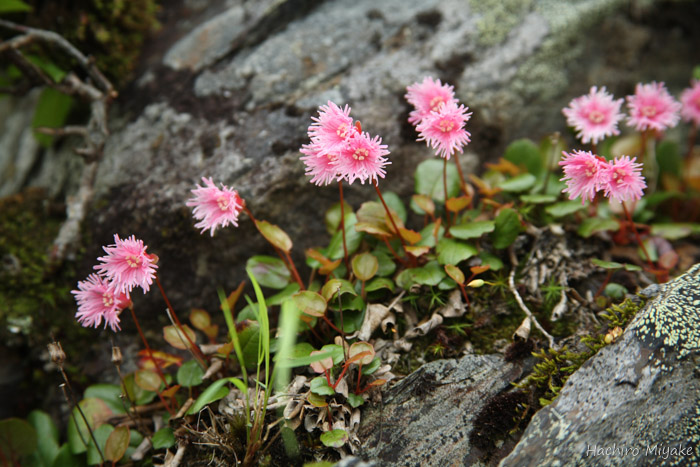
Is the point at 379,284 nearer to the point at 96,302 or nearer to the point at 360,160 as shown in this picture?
the point at 360,160

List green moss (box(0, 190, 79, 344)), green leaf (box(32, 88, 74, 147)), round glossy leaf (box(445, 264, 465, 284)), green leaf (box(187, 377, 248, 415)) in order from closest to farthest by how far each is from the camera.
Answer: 1. green leaf (box(187, 377, 248, 415))
2. round glossy leaf (box(445, 264, 465, 284))
3. green moss (box(0, 190, 79, 344))
4. green leaf (box(32, 88, 74, 147))

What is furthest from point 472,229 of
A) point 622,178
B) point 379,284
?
point 622,178

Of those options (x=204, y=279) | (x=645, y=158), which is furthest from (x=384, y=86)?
(x=645, y=158)

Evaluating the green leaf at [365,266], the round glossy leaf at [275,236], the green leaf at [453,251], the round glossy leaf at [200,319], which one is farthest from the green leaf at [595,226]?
the round glossy leaf at [200,319]

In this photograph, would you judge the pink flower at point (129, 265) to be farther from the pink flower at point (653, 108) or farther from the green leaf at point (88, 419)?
the pink flower at point (653, 108)

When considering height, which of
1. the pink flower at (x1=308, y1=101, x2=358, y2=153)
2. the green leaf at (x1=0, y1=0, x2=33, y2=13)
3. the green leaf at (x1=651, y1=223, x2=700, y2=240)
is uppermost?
the green leaf at (x1=0, y1=0, x2=33, y2=13)

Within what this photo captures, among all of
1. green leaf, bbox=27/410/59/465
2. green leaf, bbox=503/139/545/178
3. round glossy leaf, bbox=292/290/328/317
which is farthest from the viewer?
green leaf, bbox=503/139/545/178

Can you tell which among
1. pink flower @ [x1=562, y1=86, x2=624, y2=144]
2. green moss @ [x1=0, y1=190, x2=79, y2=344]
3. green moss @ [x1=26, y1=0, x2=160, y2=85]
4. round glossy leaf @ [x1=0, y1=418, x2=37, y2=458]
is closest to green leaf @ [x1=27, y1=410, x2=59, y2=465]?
round glossy leaf @ [x1=0, y1=418, x2=37, y2=458]

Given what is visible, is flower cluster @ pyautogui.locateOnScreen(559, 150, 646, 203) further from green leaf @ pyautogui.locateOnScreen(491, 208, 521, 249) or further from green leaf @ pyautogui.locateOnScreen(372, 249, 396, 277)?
green leaf @ pyautogui.locateOnScreen(372, 249, 396, 277)
